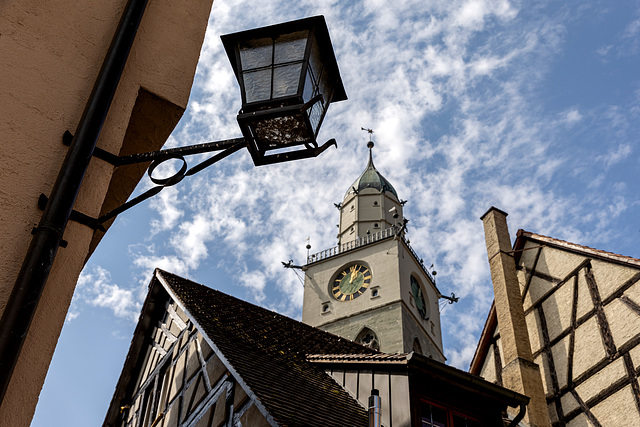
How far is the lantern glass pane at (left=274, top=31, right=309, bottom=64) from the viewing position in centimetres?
371

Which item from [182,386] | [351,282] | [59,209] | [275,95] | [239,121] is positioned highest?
[351,282]

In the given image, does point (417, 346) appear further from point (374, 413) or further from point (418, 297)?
point (374, 413)

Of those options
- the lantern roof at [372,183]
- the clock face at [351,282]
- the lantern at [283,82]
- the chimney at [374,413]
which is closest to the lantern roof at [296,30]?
the lantern at [283,82]

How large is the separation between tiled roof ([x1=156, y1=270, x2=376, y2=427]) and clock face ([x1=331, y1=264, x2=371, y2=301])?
74.4 ft

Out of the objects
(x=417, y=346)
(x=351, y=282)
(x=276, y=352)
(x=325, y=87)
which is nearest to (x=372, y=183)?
(x=351, y=282)

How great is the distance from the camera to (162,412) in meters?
9.12

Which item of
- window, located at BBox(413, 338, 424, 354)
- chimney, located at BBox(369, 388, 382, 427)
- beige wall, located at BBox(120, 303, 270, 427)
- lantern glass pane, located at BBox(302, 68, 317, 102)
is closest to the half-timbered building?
chimney, located at BBox(369, 388, 382, 427)

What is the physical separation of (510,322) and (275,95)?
11016mm

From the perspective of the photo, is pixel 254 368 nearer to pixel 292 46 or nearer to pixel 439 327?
pixel 292 46

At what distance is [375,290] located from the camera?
33.6m

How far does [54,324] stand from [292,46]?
2065 mm

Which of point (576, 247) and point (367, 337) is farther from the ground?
point (367, 337)

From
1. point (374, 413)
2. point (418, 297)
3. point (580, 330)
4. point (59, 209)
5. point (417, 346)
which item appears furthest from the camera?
point (418, 297)

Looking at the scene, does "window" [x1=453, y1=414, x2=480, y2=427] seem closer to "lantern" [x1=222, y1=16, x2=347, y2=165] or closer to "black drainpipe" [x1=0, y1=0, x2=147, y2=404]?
"lantern" [x1=222, y1=16, x2=347, y2=165]
